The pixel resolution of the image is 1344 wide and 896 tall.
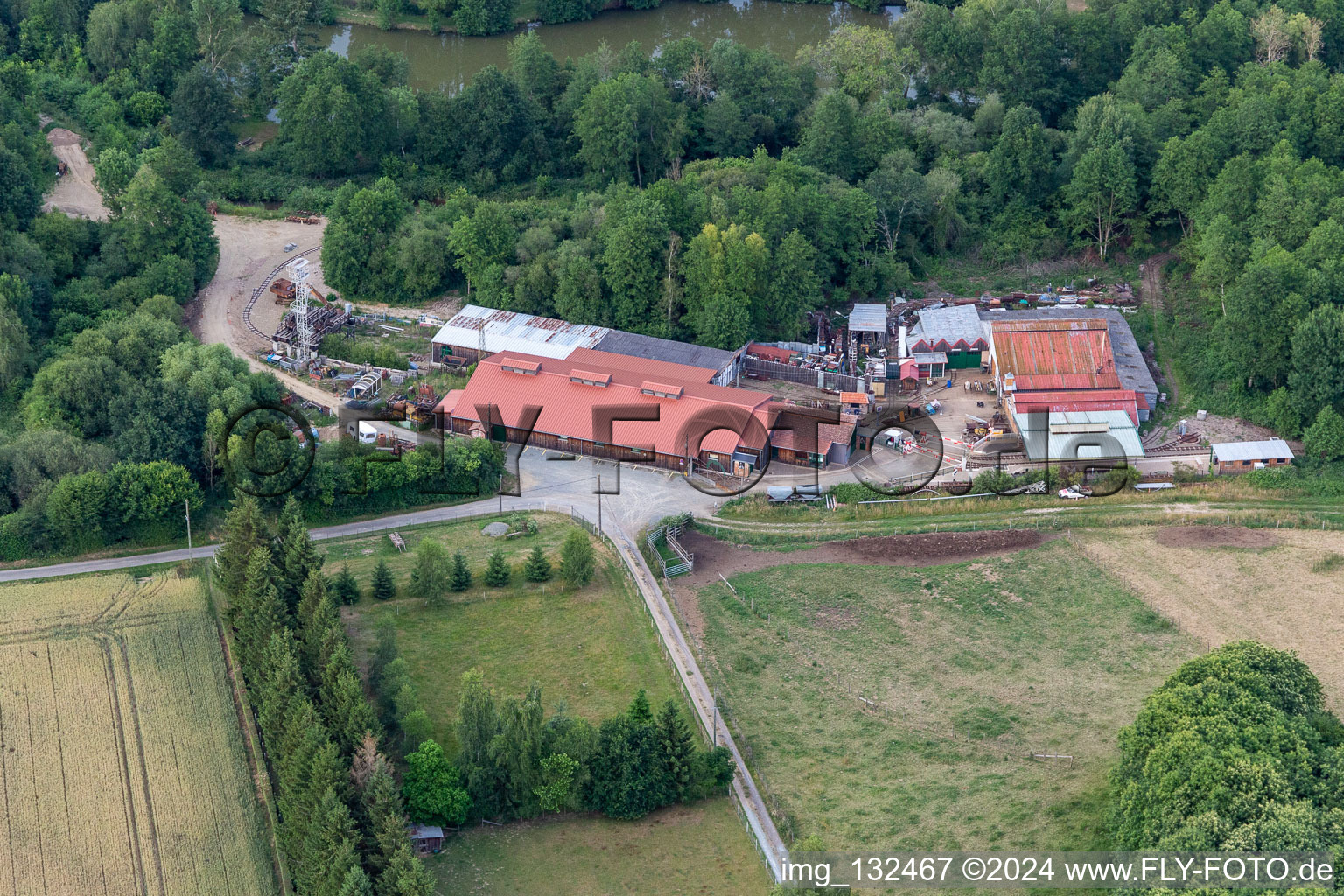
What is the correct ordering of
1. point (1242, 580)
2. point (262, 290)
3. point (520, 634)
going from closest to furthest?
point (520, 634) → point (1242, 580) → point (262, 290)

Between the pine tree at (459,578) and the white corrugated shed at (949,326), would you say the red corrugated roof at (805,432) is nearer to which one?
the white corrugated shed at (949,326)

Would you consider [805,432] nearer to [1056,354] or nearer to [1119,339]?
[1056,354]

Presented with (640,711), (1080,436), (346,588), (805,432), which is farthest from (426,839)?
(1080,436)

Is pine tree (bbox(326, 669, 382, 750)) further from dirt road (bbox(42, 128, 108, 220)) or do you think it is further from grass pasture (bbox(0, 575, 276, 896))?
dirt road (bbox(42, 128, 108, 220))

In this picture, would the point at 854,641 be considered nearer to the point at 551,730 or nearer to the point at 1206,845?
the point at 551,730

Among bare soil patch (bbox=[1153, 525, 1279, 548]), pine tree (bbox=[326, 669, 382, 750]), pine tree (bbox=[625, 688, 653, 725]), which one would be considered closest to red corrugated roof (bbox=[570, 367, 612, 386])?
pine tree (bbox=[625, 688, 653, 725])

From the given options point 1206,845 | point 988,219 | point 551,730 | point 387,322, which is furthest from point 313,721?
point 988,219
